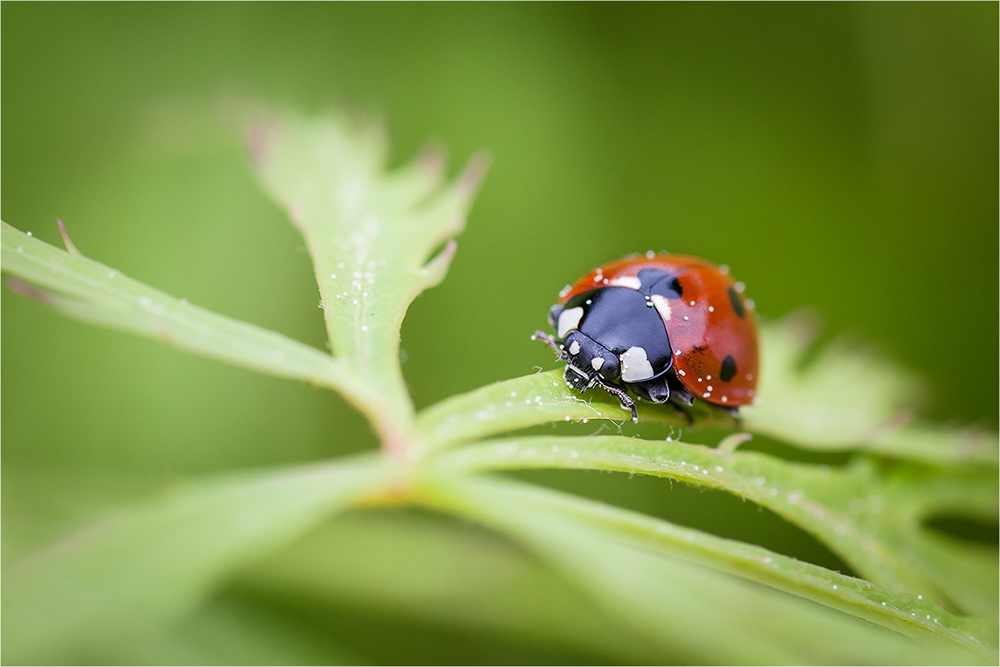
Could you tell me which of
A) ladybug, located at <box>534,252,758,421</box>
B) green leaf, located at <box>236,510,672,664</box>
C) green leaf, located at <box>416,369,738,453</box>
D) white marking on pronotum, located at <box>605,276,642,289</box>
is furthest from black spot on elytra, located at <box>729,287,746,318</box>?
green leaf, located at <box>236,510,672,664</box>

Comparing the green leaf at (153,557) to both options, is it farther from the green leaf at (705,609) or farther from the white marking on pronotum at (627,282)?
the white marking on pronotum at (627,282)

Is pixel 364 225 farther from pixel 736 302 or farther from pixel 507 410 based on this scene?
pixel 736 302

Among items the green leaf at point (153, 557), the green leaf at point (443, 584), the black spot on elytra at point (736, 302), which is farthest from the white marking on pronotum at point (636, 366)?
the green leaf at point (443, 584)

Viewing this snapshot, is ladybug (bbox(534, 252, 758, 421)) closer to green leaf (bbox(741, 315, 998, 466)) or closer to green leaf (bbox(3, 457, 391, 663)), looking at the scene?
green leaf (bbox(741, 315, 998, 466))

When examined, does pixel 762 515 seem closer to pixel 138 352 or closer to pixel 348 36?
pixel 138 352

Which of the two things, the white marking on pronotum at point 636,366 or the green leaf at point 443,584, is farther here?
the green leaf at point 443,584

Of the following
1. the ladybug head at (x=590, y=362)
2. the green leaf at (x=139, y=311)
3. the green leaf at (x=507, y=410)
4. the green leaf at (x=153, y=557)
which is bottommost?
the green leaf at (x=153, y=557)
